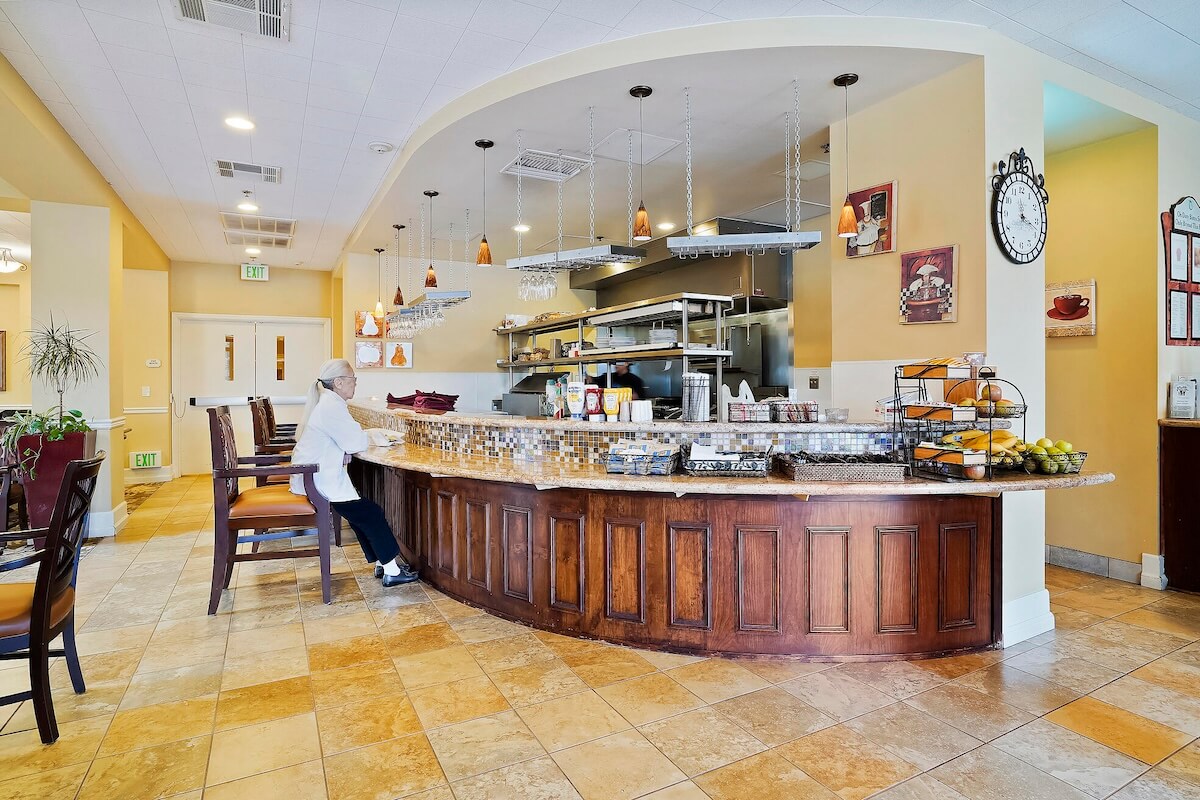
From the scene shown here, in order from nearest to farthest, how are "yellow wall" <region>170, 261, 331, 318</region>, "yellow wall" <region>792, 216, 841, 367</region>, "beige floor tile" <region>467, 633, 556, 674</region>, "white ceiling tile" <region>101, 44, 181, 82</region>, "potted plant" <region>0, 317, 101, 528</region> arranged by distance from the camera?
"beige floor tile" <region>467, 633, 556, 674</region> → "white ceiling tile" <region>101, 44, 181, 82</region> → "potted plant" <region>0, 317, 101, 528</region> → "yellow wall" <region>792, 216, 841, 367</region> → "yellow wall" <region>170, 261, 331, 318</region>

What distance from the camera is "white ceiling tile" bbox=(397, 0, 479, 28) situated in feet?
10.2

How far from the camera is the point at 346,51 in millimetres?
3527

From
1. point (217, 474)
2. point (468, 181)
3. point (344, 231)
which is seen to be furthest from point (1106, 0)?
point (344, 231)

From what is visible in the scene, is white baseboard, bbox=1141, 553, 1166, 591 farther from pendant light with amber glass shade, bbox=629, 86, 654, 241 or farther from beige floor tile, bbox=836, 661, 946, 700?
pendant light with amber glass shade, bbox=629, 86, 654, 241

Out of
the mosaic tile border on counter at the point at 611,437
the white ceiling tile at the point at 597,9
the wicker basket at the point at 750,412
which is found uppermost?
the white ceiling tile at the point at 597,9

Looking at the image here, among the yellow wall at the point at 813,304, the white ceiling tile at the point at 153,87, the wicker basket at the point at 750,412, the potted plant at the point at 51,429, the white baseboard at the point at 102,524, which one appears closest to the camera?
the wicker basket at the point at 750,412

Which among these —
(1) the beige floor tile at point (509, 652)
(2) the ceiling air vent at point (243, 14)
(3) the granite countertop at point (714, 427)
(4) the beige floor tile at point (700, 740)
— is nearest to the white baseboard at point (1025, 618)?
(3) the granite countertop at point (714, 427)

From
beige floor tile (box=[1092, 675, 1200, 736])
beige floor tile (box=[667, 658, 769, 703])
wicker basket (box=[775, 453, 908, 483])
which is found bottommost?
beige floor tile (box=[1092, 675, 1200, 736])

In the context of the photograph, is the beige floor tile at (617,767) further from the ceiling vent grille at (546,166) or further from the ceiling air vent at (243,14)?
the ceiling vent grille at (546,166)

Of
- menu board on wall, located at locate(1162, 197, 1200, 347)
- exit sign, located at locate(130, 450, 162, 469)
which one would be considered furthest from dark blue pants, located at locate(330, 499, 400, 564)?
exit sign, located at locate(130, 450, 162, 469)

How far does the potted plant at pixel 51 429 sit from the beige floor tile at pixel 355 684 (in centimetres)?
373

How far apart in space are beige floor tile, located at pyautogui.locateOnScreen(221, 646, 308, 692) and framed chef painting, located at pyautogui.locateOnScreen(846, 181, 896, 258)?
12.5 ft

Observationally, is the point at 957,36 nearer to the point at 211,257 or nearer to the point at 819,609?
the point at 819,609

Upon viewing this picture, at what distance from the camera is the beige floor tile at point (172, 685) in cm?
271
